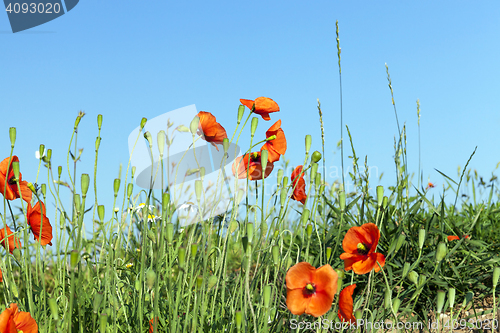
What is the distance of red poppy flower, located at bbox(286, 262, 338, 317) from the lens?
128 cm

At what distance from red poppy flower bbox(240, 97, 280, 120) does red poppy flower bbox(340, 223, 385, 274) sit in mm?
577

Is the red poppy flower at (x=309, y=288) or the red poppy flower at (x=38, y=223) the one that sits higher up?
the red poppy flower at (x=38, y=223)

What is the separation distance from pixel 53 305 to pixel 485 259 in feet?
6.25

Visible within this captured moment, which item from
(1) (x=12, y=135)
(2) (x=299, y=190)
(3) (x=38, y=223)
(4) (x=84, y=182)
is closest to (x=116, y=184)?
(4) (x=84, y=182)

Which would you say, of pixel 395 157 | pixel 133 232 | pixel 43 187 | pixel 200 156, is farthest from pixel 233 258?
pixel 43 187

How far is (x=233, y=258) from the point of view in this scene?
3.54 m

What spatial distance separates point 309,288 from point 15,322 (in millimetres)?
907

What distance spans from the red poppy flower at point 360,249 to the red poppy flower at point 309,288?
260mm

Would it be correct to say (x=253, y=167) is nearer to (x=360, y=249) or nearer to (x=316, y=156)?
(x=316, y=156)

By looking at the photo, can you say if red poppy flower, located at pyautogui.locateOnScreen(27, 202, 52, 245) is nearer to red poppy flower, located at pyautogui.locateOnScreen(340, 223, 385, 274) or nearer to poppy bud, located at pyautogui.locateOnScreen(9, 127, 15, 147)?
poppy bud, located at pyautogui.locateOnScreen(9, 127, 15, 147)

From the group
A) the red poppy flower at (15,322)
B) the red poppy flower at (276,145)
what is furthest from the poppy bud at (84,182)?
the red poppy flower at (276,145)

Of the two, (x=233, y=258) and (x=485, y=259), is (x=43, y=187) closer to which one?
(x=485, y=259)

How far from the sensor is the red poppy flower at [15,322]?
1250mm

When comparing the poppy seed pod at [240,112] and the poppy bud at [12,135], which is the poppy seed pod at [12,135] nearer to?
the poppy bud at [12,135]
